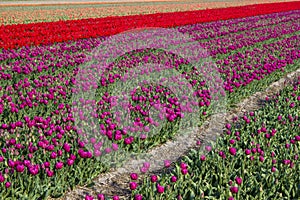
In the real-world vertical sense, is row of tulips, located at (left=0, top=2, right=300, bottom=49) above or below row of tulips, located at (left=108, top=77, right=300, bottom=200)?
above

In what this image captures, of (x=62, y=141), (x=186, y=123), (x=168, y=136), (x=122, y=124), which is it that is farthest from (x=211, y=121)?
(x=62, y=141)

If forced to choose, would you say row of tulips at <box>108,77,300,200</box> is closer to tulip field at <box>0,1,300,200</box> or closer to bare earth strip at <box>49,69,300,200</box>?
tulip field at <box>0,1,300,200</box>

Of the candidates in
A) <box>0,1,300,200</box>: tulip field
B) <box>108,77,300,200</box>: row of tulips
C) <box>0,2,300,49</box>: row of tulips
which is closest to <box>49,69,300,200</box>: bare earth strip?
<box>0,1,300,200</box>: tulip field

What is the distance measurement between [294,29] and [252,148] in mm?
16944

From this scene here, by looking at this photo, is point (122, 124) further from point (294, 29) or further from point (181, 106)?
point (294, 29)

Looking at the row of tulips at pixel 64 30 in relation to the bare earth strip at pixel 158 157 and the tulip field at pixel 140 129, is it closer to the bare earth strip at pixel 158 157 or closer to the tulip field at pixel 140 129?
the tulip field at pixel 140 129

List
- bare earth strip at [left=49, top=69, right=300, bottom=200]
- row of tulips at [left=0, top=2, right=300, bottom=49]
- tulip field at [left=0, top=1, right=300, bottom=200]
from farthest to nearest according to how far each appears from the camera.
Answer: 1. row of tulips at [left=0, top=2, right=300, bottom=49]
2. bare earth strip at [left=49, top=69, right=300, bottom=200]
3. tulip field at [left=0, top=1, right=300, bottom=200]

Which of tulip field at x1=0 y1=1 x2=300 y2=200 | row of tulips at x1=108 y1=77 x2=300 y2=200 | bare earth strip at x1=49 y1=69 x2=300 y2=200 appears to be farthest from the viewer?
bare earth strip at x1=49 y1=69 x2=300 y2=200

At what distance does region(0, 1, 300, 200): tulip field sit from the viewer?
4.23 m

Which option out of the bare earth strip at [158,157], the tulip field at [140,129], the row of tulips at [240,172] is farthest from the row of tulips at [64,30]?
the row of tulips at [240,172]

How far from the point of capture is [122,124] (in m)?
5.98

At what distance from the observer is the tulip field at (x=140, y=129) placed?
13.9 feet

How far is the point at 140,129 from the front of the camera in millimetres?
5684

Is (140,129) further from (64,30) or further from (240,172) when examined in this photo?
(64,30)
